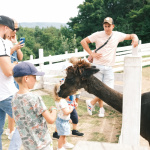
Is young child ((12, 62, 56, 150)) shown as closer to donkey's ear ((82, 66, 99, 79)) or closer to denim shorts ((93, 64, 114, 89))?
donkey's ear ((82, 66, 99, 79))

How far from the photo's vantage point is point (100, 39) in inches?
192

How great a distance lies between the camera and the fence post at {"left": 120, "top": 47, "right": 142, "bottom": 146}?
1.91 m

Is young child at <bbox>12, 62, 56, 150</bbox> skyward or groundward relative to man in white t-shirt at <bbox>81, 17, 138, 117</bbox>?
groundward

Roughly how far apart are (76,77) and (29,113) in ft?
4.78

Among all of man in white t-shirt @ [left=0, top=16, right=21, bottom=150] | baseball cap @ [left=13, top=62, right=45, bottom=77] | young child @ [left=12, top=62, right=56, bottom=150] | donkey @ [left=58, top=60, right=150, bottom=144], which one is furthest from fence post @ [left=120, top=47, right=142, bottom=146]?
man in white t-shirt @ [left=0, top=16, right=21, bottom=150]

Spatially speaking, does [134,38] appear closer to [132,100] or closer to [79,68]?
[79,68]

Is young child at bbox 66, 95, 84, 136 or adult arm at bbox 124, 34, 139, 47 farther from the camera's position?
young child at bbox 66, 95, 84, 136

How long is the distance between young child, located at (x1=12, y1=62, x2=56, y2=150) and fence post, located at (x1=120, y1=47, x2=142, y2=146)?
0.82m

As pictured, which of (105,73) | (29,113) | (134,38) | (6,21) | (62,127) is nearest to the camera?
(29,113)

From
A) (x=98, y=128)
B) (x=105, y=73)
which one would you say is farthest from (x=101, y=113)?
(x=105, y=73)

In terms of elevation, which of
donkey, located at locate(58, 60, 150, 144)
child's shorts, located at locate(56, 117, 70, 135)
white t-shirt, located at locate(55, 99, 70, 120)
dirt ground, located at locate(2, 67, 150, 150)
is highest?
donkey, located at locate(58, 60, 150, 144)

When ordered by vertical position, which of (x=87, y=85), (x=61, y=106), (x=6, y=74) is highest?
(x=6, y=74)

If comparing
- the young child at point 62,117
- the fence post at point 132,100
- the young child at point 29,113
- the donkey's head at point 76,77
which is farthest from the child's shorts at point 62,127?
the fence post at point 132,100

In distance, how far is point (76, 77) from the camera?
3.67m
